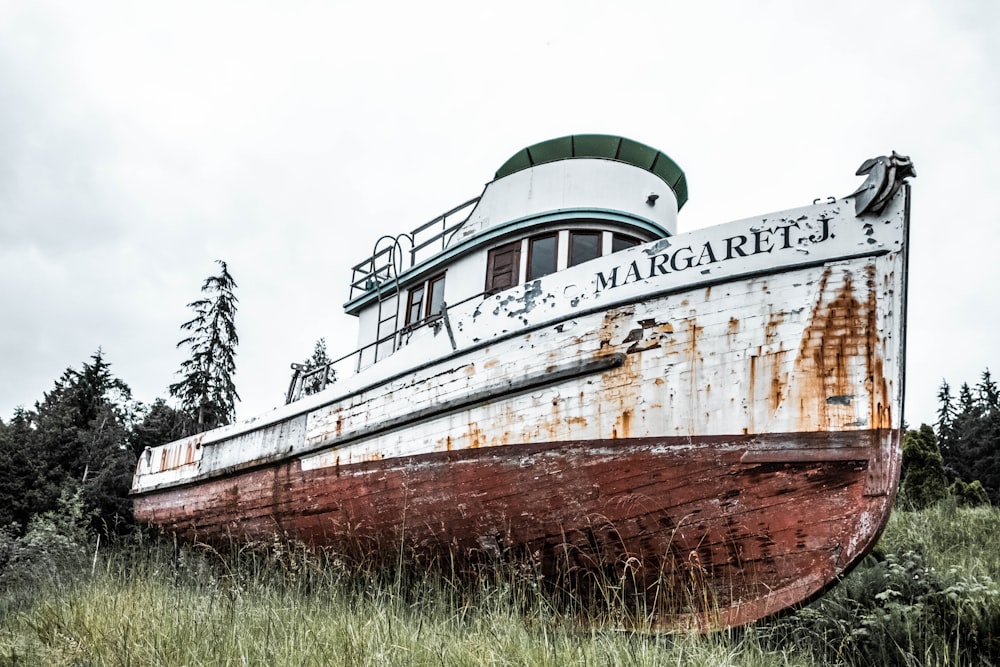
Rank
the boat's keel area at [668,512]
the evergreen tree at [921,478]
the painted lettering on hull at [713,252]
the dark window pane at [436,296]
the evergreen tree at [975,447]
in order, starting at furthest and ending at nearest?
the evergreen tree at [975,447] → the evergreen tree at [921,478] → the dark window pane at [436,296] → the painted lettering on hull at [713,252] → the boat's keel area at [668,512]

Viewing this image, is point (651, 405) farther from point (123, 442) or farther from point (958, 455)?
point (958, 455)

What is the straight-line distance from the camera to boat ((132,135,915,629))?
14.6 feet

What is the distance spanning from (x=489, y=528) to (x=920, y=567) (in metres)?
3.34

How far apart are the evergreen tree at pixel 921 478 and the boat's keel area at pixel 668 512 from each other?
7388 mm

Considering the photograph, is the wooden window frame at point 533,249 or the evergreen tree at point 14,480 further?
the evergreen tree at point 14,480

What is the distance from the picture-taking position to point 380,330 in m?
8.75

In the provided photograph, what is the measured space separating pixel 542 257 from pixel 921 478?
800 cm

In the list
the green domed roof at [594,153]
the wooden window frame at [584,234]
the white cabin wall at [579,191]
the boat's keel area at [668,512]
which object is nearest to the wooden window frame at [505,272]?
the white cabin wall at [579,191]

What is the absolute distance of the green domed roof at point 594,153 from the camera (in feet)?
24.6

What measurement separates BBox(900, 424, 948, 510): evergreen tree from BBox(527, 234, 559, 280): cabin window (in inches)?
287

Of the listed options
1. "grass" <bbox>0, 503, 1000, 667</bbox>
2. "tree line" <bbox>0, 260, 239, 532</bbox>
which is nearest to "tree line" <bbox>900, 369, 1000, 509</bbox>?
"grass" <bbox>0, 503, 1000, 667</bbox>

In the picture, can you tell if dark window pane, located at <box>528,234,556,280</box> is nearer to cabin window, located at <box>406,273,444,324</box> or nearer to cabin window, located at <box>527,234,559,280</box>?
cabin window, located at <box>527,234,559,280</box>

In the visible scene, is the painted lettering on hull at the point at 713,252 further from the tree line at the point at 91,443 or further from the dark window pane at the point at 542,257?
the tree line at the point at 91,443

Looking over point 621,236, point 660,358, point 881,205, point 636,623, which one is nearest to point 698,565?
point 636,623
